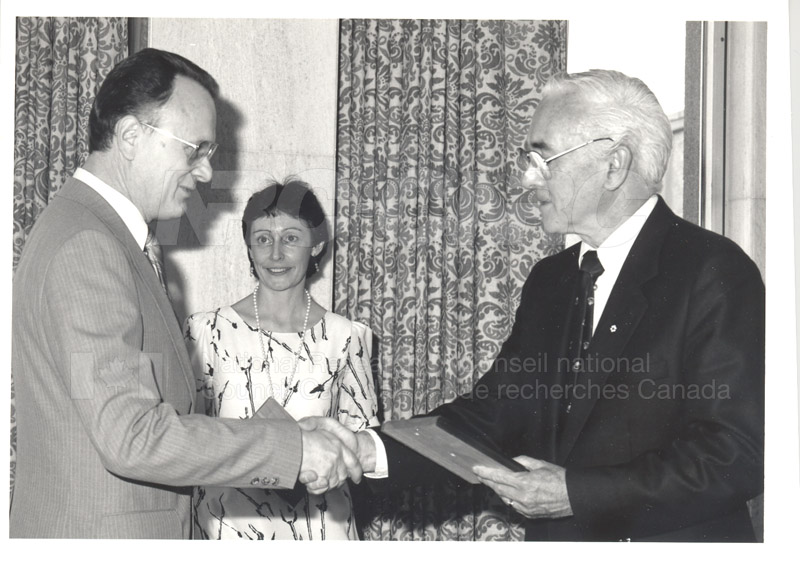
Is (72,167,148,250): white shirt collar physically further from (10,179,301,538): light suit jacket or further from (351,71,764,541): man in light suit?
(351,71,764,541): man in light suit

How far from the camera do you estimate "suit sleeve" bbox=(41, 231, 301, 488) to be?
266 cm

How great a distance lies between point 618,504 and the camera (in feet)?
9.95

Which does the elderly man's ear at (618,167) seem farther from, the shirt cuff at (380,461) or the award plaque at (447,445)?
the shirt cuff at (380,461)

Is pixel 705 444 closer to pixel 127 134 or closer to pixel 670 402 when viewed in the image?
pixel 670 402

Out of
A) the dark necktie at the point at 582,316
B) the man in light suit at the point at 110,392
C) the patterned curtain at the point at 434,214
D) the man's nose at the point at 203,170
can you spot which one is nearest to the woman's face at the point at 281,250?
the patterned curtain at the point at 434,214

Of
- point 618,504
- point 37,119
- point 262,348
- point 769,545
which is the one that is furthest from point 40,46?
point 769,545

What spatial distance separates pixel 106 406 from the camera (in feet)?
8.79

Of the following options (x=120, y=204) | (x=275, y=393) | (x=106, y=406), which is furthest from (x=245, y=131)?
(x=106, y=406)

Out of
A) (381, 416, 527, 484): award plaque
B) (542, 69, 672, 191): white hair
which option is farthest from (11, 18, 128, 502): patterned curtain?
(542, 69, 672, 191): white hair

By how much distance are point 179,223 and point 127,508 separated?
1020 mm

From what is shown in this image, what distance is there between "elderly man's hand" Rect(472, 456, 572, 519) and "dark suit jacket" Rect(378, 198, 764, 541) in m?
0.04

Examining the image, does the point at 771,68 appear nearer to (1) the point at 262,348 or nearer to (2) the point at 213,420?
(1) the point at 262,348

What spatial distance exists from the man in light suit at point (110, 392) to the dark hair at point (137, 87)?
0.10m

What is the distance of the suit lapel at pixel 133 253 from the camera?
106 inches
